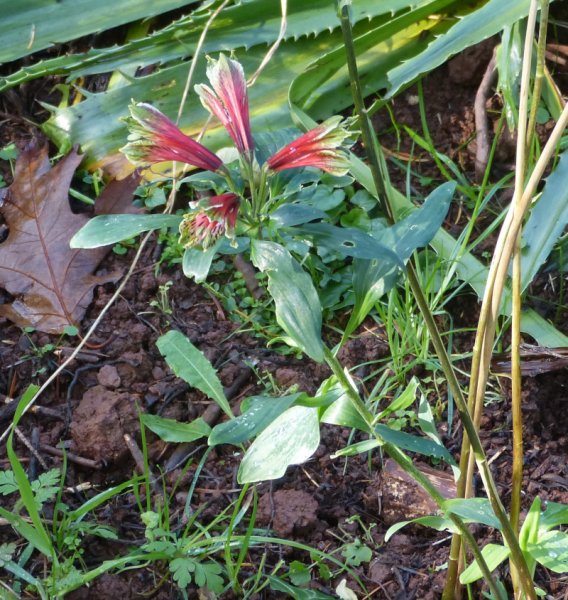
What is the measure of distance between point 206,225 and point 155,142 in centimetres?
12

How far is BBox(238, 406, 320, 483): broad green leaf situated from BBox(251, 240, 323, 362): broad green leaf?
17 cm

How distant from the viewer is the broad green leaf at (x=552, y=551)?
1137 millimetres

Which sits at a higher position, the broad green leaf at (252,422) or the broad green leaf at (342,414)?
the broad green leaf at (252,422)

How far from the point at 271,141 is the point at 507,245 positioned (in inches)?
13.1

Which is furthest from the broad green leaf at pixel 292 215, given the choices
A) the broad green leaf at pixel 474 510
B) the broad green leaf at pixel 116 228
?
the broad green leaf at pixel 474 510

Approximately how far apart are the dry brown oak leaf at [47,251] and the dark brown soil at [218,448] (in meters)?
0.04

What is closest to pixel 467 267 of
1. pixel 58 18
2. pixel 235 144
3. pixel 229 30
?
pixel 229 30

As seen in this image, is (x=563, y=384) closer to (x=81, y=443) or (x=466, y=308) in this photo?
(x=466, y=308)

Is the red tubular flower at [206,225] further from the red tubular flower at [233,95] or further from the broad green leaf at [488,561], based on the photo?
the broad green leaf at [488,561]

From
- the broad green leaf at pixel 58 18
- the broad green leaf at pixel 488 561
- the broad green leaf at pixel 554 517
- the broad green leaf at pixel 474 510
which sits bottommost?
the broad green leaf at pixel 488 561

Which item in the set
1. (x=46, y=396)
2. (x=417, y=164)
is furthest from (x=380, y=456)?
(x=417, y=164)

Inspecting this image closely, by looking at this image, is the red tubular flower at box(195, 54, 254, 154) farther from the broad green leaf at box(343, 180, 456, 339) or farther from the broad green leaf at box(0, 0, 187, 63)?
the broad green leaf at box(0, 0, 187, 63)

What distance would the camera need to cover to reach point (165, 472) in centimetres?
160

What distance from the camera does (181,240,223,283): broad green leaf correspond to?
2.91 feet
